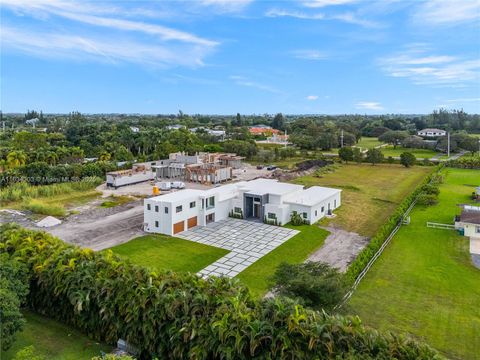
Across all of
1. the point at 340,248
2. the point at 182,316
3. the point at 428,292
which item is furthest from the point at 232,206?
the point at 182,316

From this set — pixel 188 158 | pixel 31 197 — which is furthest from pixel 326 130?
pixel 31 197

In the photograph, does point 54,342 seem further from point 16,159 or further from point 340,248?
point 16,159

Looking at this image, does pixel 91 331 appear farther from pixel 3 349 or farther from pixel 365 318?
pixel 365 318

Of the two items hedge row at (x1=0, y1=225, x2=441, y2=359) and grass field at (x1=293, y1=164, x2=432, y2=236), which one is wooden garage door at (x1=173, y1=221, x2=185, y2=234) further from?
grass field at (x1=293, y1=164, x2=432, y2=236)

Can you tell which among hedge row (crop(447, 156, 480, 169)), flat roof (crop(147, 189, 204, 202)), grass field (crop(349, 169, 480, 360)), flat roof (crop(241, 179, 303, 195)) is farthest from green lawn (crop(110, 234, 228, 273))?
hedge row (crop(447, 156, 480, 169))

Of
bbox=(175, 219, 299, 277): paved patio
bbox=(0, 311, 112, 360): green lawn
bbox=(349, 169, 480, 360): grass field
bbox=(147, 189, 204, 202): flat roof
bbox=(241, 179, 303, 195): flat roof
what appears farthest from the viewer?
bbox=(241, 179, 303, 195): flat roof
